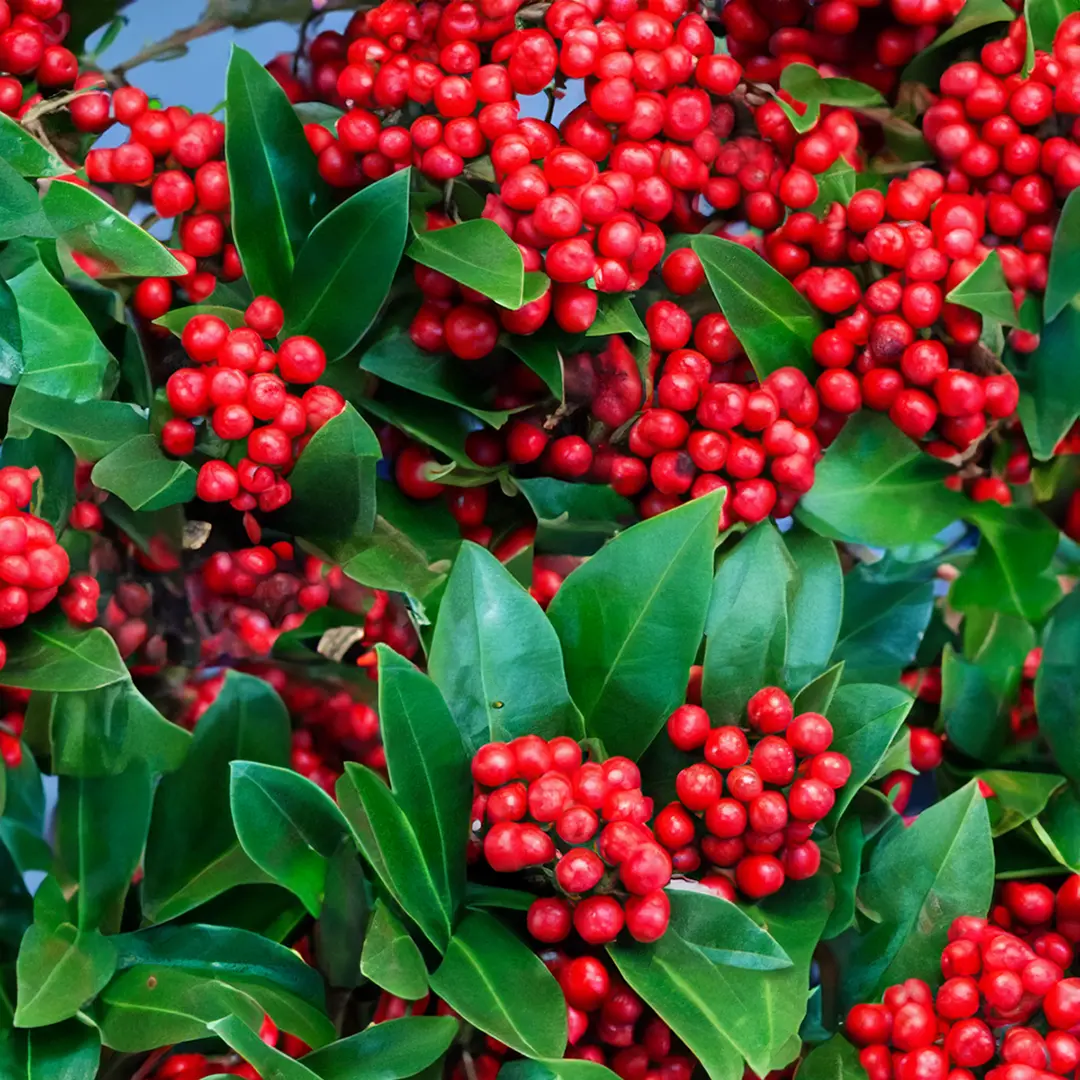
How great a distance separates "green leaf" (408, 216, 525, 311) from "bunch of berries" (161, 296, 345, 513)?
0.08m

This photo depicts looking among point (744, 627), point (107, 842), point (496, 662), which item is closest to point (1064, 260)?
point (744, 627)

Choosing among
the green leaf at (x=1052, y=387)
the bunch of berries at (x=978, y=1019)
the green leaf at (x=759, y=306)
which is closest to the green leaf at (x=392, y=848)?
the bunch of berries at (x=978, y=1019)

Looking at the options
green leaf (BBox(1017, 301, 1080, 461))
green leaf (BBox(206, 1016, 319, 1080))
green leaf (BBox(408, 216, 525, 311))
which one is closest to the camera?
green leaf (BBox(206, 1016, 319, 1080))

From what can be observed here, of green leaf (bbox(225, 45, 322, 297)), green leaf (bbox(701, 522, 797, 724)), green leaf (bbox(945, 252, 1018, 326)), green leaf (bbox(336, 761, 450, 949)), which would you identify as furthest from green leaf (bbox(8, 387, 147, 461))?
green leaf (bbox(945, 252, 1018, 326))

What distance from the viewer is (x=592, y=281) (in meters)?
0.69

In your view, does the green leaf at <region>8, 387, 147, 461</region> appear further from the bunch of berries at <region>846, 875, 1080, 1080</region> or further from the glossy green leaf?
the bunch of berries at <region>846, 875, 1080, 1080</region>

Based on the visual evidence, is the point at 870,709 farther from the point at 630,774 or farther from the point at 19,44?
the point at 19,44

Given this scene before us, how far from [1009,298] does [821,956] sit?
1.22 ft

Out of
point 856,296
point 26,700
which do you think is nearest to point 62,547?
point 26,700

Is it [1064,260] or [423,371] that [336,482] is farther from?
[1064,260]

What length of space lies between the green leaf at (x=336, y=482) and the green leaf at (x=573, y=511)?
9cm

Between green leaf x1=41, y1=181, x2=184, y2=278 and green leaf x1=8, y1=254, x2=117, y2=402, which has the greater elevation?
green leaf x1=41, y1=181, x2=184, y2=278

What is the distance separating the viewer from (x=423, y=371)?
2.40 ft

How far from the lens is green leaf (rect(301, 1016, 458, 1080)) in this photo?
0.59 m
